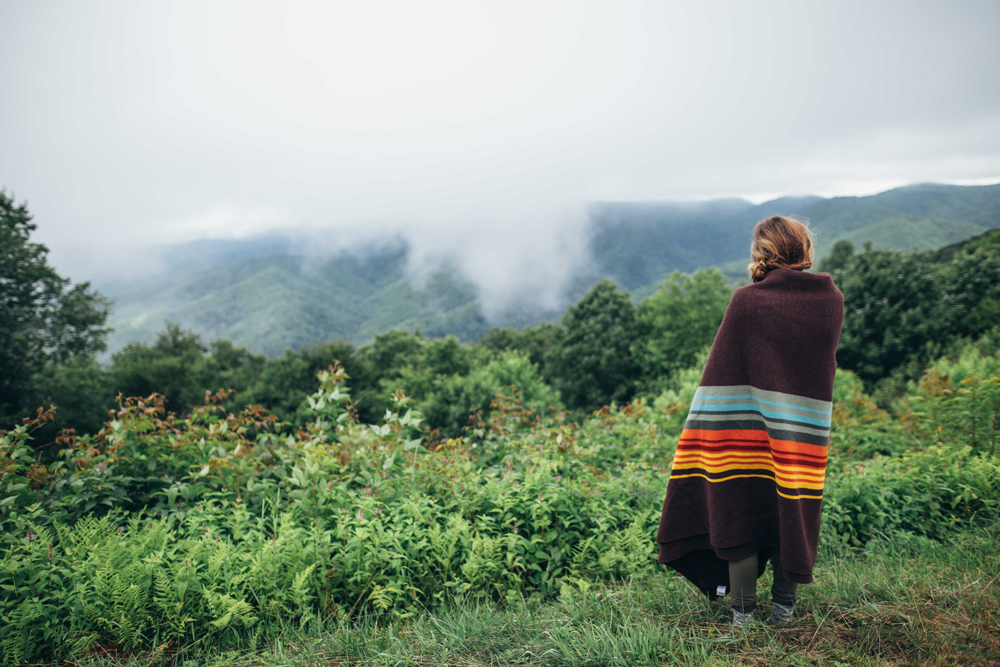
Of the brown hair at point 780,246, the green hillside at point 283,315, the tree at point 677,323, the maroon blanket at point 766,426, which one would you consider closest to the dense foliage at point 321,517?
the maroon blanket at point 766,426

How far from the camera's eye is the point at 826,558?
297 centimetres

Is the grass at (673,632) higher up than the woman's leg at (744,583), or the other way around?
the woman's leg at (744,583)

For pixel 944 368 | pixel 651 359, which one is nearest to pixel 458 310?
pixel 651 359

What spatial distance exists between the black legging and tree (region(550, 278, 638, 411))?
29068 millimetres

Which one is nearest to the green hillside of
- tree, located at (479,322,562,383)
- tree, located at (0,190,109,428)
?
tree, located at (479,322,562,383)

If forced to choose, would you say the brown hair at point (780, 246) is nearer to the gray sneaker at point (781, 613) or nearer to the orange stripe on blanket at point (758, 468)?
the orange stripe on blanket at point (758, 468)

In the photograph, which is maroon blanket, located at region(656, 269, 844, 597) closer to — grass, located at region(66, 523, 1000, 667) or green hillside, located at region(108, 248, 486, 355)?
grass, located at region(66, 523, 1000, 667)

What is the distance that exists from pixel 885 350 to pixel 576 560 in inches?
1111

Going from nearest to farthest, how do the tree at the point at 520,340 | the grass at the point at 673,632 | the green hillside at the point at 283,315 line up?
the grass at the point at 673,632
the tree at the point at 520,340
the green hillside at the point at 283,315

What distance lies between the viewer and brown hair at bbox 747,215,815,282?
2.16m

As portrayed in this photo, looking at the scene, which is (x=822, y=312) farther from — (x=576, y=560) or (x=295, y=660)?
(x=295, y=660)

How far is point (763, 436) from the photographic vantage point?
7.16 feet

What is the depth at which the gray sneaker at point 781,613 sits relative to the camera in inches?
85.7

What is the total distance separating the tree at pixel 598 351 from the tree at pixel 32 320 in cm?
3008
